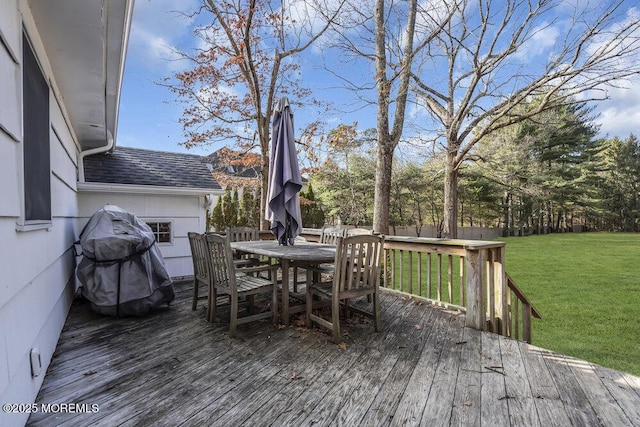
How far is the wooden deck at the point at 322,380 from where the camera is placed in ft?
6.07

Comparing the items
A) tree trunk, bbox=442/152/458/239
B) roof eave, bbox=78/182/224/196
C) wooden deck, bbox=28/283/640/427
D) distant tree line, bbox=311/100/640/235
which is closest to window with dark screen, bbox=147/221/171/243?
roof eave, bbox=78/182/224/196

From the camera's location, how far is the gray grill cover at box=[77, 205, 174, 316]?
353 cm

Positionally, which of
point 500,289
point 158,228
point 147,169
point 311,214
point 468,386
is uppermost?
point 147,169

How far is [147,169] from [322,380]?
540 cm

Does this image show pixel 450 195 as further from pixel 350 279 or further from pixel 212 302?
pixel 212 302

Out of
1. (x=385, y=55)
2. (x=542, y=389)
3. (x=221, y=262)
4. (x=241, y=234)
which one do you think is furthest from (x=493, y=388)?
(x=385, y=55)

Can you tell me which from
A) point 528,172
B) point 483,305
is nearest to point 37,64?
point 483,305

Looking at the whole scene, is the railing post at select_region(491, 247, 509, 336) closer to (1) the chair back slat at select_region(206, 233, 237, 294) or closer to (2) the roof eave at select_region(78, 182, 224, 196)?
(1) the chair back slat at select_region(206, 233, 237, 294)

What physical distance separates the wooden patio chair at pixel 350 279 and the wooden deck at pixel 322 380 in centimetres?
18

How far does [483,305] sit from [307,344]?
6.03 ft

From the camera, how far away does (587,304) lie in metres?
6.66

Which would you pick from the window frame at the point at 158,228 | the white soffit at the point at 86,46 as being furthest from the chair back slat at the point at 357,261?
the window frame at the point at 158,228

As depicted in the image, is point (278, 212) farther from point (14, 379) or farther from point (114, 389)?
point (14, 379)

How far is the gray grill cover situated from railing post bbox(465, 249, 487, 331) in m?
3.50
